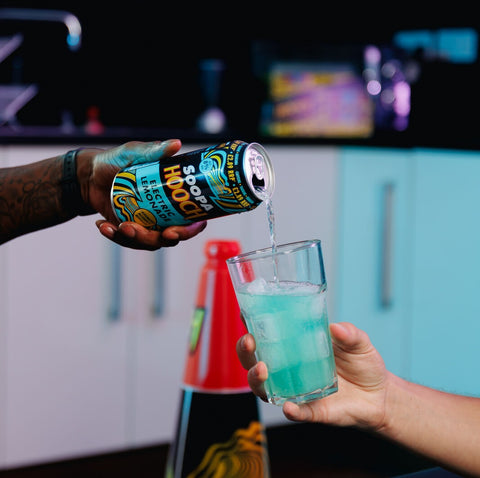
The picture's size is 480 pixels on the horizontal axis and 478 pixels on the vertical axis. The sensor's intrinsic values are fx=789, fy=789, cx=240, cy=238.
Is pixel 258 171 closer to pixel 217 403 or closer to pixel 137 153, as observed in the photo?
pixel 137 153

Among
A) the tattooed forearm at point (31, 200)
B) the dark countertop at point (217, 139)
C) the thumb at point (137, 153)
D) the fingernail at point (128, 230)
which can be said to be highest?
the dark countertop at point (217, 139)

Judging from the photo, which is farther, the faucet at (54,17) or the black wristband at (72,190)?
the faucet at (54,17)

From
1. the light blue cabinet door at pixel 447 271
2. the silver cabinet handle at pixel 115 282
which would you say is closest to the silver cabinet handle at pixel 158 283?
the silver cabinet handle at pixel 115 282

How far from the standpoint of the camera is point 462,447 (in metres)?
1.03

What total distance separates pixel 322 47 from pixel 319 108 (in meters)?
0.37

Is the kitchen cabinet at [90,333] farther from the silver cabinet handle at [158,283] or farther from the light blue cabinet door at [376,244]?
the light blue cabinet door at [376,244]

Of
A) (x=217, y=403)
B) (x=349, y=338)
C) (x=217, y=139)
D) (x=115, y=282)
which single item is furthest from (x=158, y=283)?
(x=349, y=338)

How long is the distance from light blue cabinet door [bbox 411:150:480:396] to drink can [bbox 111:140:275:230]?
4.74ft

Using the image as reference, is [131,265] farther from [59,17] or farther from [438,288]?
[59,17]

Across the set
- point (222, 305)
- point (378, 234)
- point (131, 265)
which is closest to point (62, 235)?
point (131, 265)

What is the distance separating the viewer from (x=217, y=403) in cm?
180

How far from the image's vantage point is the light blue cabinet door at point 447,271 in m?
2.39

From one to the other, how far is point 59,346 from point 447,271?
4.01 feet

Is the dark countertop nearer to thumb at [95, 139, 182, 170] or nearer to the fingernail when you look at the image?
Result: thumb at [95, 139, 182, 170]
